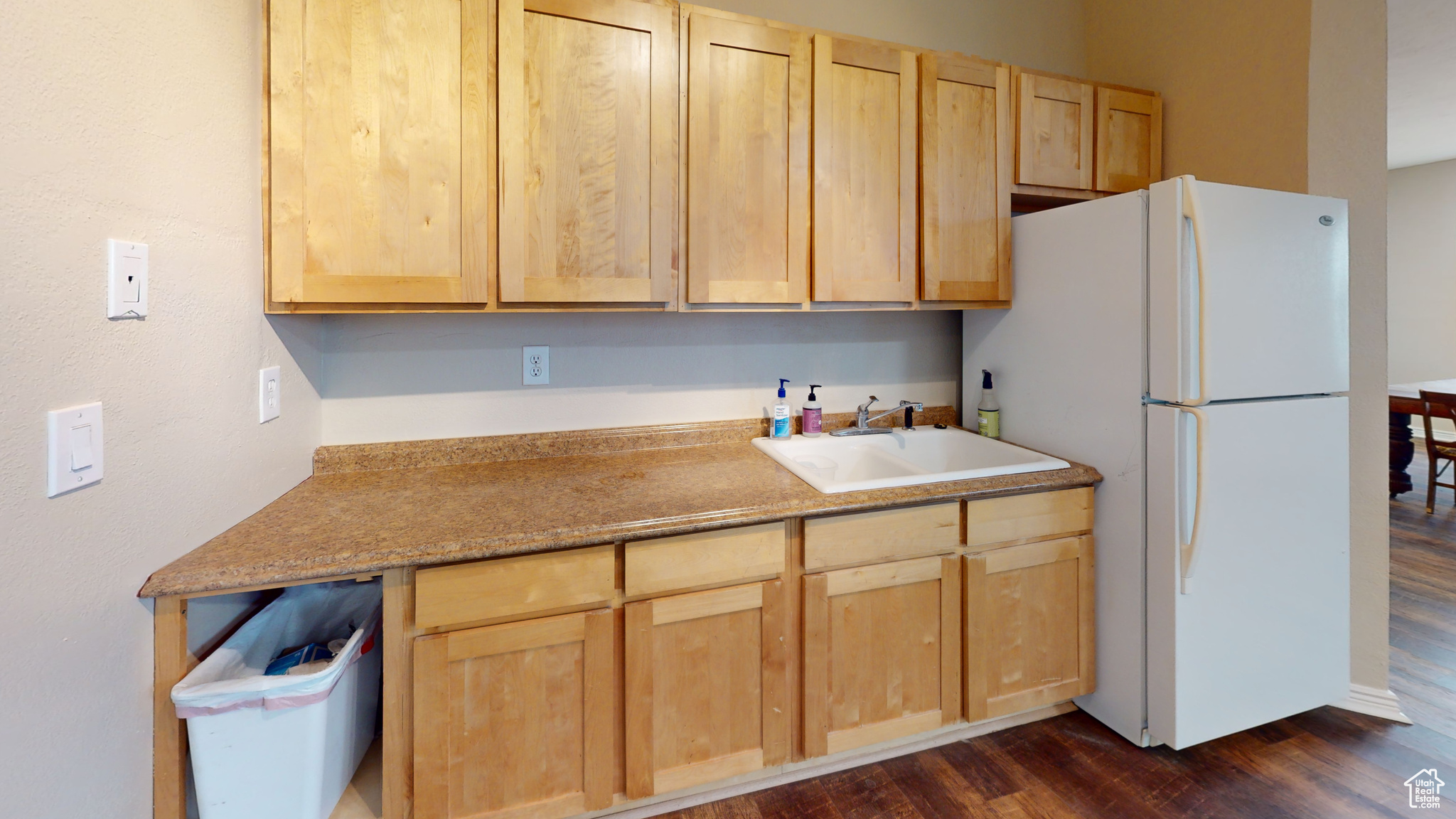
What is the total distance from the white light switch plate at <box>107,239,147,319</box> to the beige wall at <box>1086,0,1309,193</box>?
2891mm

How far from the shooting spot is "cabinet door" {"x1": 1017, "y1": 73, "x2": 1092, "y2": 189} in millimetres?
2012

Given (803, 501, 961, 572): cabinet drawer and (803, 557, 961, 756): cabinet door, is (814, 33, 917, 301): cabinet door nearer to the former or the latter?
(803, 501, 961, 572): cabinet drawer

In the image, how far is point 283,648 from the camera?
4.51ft

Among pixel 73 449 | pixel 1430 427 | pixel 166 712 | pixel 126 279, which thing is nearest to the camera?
pixel 73 449

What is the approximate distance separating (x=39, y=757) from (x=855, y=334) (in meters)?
2.18

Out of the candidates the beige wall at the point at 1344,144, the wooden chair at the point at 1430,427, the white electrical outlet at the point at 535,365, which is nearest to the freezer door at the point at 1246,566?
the beige wall at the point at 1344,144

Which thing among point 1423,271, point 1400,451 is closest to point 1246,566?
point 1400,451

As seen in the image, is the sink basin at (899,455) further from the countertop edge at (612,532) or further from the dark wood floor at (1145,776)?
the dark wood floor at (1145,776)

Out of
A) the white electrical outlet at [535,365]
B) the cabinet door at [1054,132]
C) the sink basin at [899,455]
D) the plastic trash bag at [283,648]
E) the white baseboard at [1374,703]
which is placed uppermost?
the cabinet door at [1054,132]

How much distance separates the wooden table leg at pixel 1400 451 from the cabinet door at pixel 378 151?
5722mm

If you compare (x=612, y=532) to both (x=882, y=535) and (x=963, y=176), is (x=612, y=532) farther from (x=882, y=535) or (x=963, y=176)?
(x=963, y=176)

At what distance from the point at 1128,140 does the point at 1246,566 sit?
4.91 feet

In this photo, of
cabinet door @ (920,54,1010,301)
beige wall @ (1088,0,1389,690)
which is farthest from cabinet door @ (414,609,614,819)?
beige wall @ (1088,0,1389,690)

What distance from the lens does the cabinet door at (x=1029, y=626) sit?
169 cm
